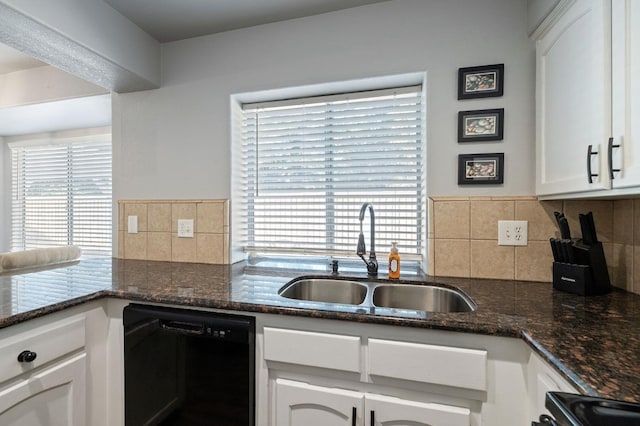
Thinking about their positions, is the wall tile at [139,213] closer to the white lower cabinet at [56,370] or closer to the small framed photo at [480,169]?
the white lower cabinet at [56,370]

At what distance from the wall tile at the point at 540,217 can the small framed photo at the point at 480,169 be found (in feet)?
0.56

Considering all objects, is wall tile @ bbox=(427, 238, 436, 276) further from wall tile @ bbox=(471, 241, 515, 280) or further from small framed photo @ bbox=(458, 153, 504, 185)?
small framed photo @ bbox=(458, 153, 504, 185)

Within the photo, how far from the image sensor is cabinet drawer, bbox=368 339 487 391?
94 centimetres

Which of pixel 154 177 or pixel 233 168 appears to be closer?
pixel 233 168

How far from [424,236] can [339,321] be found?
2.78 ft

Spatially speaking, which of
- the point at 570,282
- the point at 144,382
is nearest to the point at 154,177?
the point at 144,382

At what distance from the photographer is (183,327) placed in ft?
3.98

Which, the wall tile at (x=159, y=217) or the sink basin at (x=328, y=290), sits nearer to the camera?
the sink basin at (x=328, y=290)

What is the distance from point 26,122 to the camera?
2.86 m

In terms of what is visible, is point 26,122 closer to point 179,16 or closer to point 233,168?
point 179,16

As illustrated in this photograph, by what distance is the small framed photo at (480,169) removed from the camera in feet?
4.90

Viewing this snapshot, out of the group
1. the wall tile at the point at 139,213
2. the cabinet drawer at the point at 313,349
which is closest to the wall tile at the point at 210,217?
the wall tile at the point at 139,213

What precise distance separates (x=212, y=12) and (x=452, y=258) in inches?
75.2

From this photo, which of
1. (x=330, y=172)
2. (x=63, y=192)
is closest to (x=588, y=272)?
(x=330, y=172)
